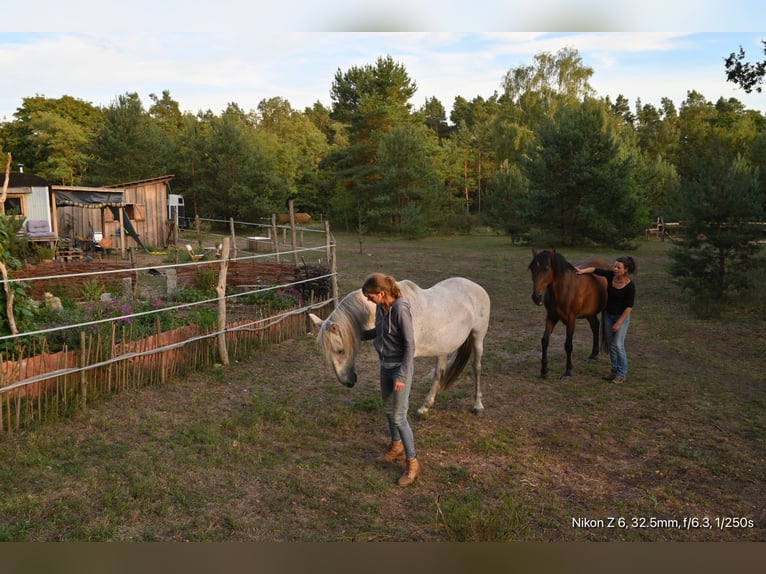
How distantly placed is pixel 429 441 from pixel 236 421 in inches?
66.8

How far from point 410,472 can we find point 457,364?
5.53ft

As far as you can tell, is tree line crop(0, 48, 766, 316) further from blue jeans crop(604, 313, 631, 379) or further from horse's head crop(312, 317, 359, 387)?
horse's head crop(312, 317, 359, 387)

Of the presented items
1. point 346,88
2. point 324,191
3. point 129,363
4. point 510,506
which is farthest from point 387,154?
point 510,506

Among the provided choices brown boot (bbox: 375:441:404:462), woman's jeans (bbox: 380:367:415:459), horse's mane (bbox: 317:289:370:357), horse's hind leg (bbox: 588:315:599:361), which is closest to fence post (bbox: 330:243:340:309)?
horse's hind leg (bbox: 588:315:599:361)

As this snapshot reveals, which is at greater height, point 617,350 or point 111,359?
point 111,359

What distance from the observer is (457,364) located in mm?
5262

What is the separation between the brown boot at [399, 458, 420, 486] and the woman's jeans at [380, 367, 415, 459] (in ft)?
0.14

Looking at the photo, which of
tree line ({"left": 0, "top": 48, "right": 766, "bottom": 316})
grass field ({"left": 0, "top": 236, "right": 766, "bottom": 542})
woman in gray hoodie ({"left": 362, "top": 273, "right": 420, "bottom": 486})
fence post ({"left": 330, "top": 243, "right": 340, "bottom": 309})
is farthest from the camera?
tree line ({"left": 0, "top": 48, "right": 766, "bottom": 316})

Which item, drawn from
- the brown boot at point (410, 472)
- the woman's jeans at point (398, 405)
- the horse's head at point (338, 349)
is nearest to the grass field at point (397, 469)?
the brown boot at point (410, 472)

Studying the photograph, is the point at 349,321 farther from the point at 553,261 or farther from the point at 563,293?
the point at 563,293

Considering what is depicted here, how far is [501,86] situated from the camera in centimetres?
3353

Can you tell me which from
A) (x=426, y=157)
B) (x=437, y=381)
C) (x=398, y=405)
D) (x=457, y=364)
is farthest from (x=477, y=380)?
(x=426, y=157)

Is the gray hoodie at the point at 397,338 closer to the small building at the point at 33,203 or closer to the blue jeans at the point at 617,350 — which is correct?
the blue jeans at the point at 617,350

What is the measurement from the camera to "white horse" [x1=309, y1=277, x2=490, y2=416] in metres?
4.15
